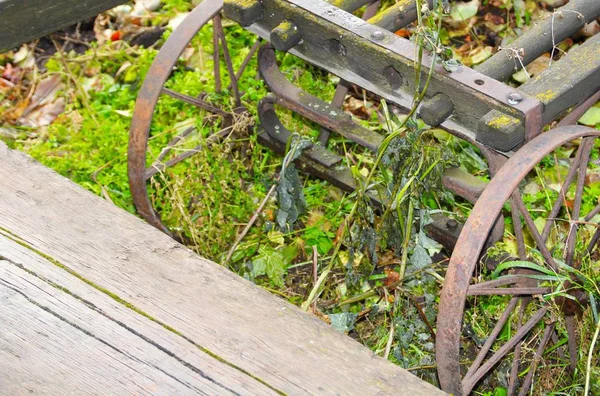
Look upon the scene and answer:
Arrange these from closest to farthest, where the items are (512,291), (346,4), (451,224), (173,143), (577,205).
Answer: (512,291) → (577,205) → (346,4) → (451,224) → (173,143)

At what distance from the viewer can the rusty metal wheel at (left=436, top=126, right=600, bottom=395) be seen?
7.46ft

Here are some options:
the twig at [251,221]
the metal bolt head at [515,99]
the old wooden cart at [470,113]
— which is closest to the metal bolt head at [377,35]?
the old wooden cart at [470,113]

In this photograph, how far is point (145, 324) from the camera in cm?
183

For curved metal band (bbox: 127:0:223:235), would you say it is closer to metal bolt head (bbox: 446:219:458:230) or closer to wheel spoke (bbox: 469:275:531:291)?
metal bolt head (bbox: 446:219:458:230)

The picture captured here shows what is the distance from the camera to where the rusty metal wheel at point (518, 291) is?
227 centimetres

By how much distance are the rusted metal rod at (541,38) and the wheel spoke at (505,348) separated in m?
0.73

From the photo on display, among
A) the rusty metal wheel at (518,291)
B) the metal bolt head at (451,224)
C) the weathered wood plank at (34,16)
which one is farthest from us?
the metal bolt head at (451,224)

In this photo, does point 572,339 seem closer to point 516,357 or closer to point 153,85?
point 516,357

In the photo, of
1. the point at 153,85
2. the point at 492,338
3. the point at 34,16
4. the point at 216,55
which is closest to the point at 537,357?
the point at 492,338

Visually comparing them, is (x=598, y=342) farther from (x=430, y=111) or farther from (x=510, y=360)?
(x=430, y=111)

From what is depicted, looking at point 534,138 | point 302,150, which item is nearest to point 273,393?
point 534,138

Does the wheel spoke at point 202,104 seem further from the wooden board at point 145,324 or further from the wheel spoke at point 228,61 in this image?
the wooden board at point 145,324

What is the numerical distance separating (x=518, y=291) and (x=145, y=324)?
3.93ft

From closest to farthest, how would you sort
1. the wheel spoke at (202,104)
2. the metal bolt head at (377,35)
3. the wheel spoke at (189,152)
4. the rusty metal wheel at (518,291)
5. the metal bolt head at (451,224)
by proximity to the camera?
the rusty metal wheel at (518,291) < the metal bolt head at (377,35) < the metal bolt head at (451,224) < the wheel spoke at (189,152) < the wheel spoke at (202,104)
